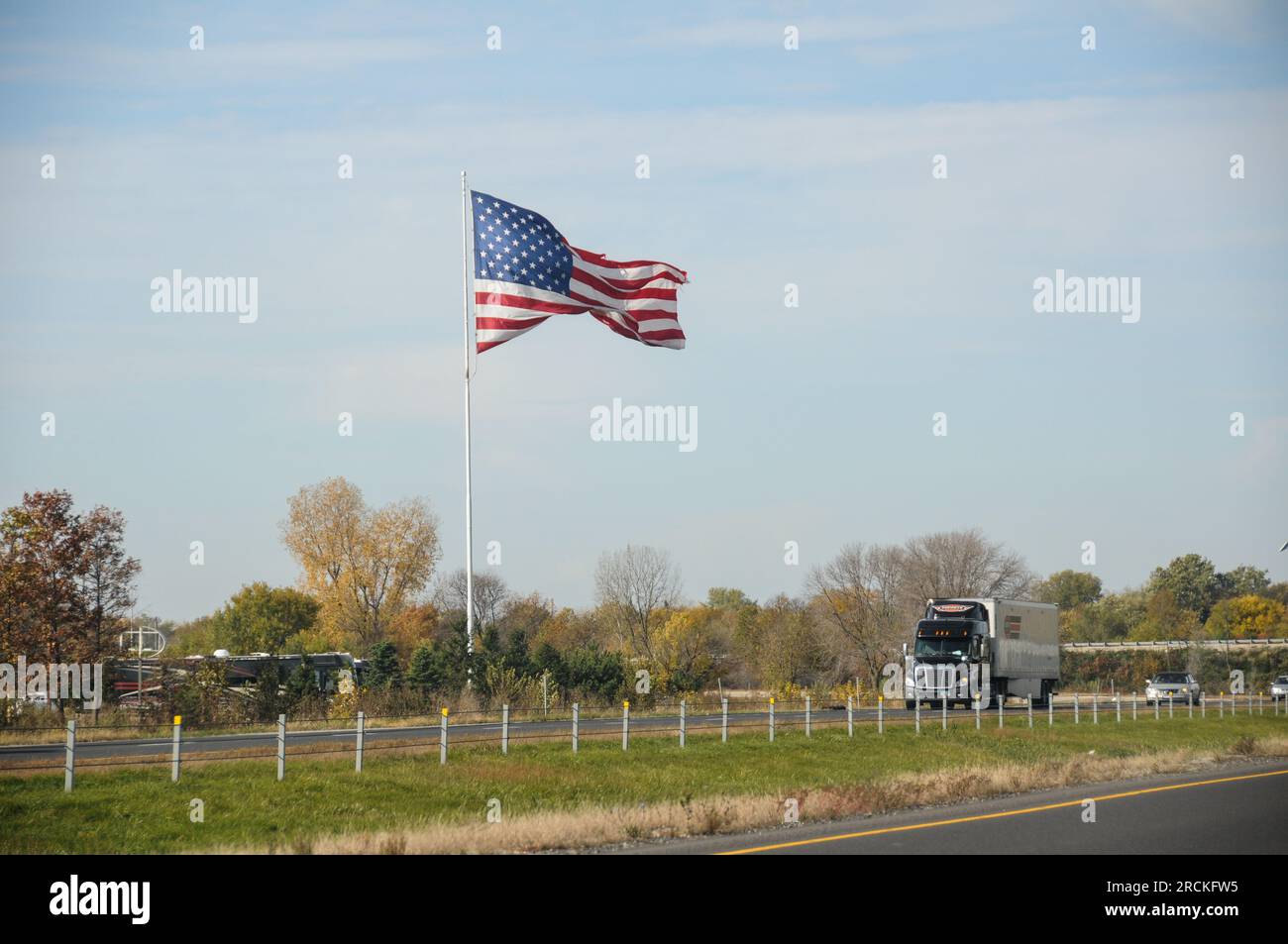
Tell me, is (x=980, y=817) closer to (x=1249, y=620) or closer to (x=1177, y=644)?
(x=1177, y=644)

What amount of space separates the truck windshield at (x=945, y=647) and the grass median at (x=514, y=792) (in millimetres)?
18525

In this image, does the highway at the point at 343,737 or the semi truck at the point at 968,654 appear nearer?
the highway at the point at 343,737

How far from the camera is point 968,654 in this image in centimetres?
5544

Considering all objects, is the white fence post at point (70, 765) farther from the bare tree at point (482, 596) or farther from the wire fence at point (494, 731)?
the bare tree at point (482, 596)

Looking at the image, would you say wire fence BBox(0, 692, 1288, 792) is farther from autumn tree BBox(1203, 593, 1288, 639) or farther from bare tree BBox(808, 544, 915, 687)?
autumn tree BBox(1203, 593, 1288, 639)

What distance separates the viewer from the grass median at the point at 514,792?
19.1 meters

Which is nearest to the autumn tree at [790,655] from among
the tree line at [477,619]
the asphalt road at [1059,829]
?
the tree line at [477,619]

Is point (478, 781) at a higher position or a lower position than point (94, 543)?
lower
